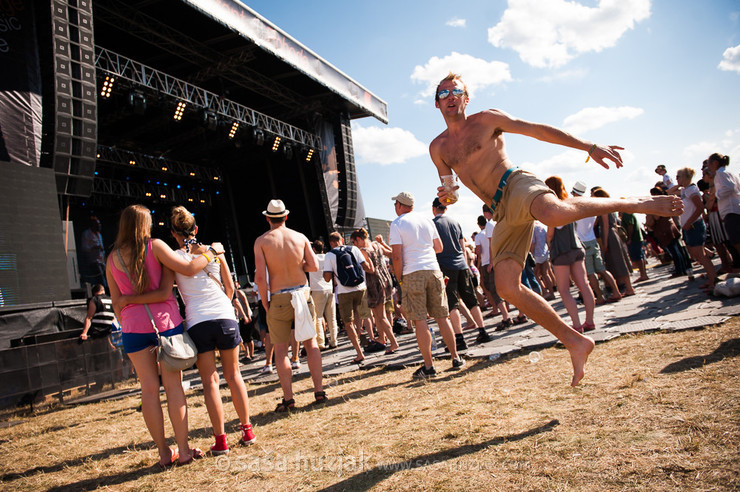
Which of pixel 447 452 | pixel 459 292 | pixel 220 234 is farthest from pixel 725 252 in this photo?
pixel 220 234

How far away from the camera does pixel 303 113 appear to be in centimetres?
1784

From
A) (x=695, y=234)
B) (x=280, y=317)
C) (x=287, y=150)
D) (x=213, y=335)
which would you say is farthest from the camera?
(x=287, y=150)

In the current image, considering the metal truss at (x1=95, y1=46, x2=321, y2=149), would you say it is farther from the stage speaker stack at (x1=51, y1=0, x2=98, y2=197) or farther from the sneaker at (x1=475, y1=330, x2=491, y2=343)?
the sneaker at (x1=475, y1=330, x2=491, y2=343)

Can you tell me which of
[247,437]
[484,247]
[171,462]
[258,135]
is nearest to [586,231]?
[484,247]

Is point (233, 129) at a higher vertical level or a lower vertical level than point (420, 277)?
higher

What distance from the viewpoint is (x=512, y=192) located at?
288 centimetres

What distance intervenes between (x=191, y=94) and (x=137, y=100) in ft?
5.84

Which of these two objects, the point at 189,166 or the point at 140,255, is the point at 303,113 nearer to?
the point at 189,166

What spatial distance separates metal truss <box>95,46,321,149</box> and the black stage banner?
6.44 feet

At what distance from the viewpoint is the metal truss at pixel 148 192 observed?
1733cm

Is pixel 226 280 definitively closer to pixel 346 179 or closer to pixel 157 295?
pixel 157 295

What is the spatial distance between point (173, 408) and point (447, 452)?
5.97 feet

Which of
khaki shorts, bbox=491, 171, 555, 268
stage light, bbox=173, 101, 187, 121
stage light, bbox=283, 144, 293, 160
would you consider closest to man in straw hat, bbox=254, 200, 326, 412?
khaki shorts, bbox=491, 171, 555, 268

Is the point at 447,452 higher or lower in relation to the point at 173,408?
lower
